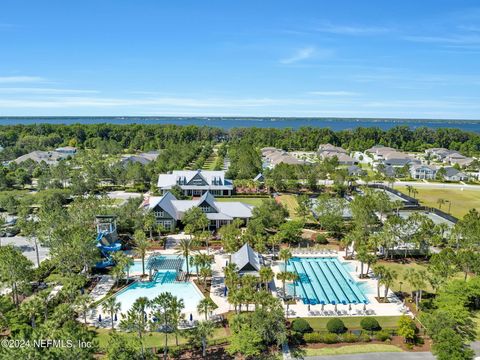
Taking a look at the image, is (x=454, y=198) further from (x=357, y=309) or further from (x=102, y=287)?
(x=102, y=287)

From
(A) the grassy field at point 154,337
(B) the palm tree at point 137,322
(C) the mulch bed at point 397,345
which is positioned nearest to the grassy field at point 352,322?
(C) the mulch bed at point 397,345

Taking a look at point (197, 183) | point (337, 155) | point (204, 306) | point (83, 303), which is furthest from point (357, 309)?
point (337, 155)

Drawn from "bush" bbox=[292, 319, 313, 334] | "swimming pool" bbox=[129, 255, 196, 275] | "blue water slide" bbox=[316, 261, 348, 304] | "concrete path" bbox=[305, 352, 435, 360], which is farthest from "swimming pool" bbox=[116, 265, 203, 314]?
"blue water slide" bbox=[316, 261, 348, 304]

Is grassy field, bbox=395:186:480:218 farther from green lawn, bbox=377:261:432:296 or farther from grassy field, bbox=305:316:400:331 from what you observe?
grassy field, bbox=305:316:400:331

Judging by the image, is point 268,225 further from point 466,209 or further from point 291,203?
point 466,209

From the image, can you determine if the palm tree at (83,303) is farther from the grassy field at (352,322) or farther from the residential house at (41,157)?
the residential house at (41,157)

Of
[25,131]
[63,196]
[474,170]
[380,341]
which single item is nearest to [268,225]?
[380,341]
